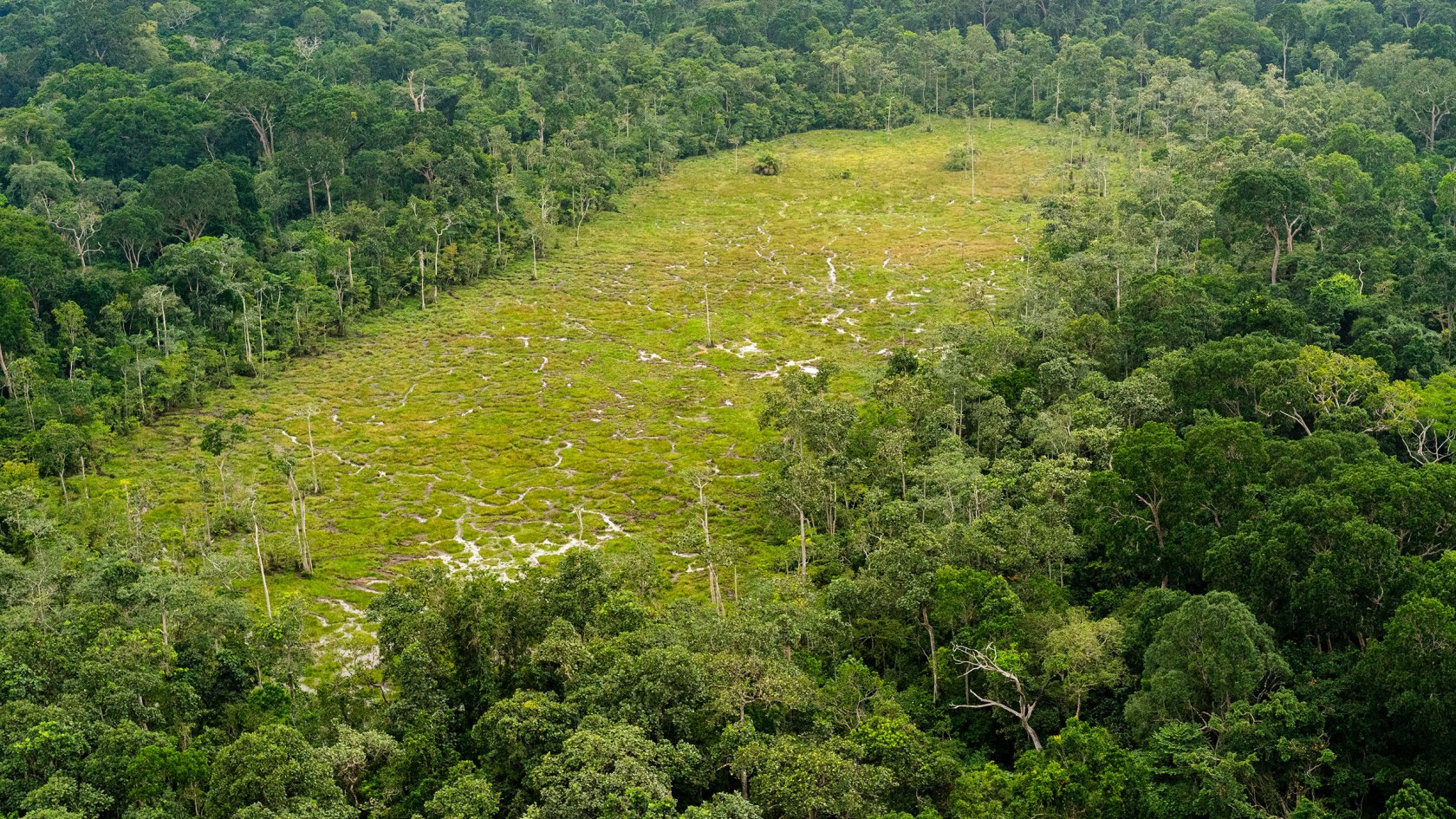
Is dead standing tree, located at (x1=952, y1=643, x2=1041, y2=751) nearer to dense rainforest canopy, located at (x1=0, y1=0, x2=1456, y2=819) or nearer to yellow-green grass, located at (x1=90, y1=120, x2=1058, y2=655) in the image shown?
dense rainforest canopy, located at (x1=0, y1=0, x2=1456, y2=819)

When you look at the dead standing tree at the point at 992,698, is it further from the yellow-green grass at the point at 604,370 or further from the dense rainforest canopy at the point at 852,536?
the yellow-green grass at the point at 604,370

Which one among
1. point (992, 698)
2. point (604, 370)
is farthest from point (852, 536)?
point (604, 370)

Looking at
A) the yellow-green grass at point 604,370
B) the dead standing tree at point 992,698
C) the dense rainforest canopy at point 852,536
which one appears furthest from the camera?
the yellow-green grass at point 604,370

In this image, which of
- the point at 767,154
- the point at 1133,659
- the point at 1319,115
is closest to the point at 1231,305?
the point at 1133,659

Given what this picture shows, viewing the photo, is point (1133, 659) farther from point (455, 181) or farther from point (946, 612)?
point (455, 181)

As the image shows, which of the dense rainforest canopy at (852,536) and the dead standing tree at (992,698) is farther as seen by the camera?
the dead standing tree at (992,698)

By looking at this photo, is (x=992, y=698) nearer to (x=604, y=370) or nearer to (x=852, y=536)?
(x=852, y=536)

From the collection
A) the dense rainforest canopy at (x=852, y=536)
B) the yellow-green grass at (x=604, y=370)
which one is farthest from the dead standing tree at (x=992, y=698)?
the yellow-green grass at (x=604, y=370)
